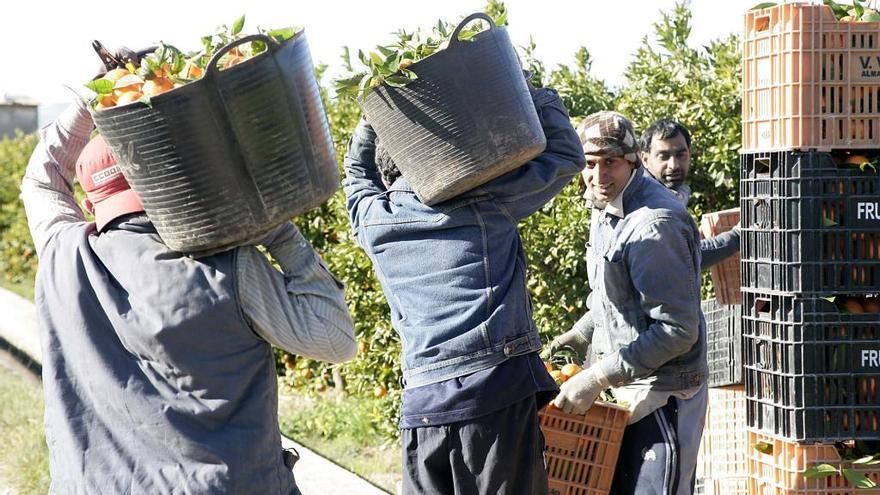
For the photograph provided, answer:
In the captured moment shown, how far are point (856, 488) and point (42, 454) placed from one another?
5.13 metres

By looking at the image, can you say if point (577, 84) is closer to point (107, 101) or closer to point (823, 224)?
point (823, 224)

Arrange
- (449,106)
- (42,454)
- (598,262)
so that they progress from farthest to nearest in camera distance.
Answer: (42,454), (598,262), (449,106)

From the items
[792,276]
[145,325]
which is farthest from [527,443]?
[145,325]

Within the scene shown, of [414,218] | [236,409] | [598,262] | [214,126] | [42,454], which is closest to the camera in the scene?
[214,126]

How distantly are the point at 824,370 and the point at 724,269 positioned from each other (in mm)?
1406

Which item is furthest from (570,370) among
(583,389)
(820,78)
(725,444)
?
(725,444)

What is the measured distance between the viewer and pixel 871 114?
Result: 385 centimetres

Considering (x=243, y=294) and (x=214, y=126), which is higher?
(x=214, y=126)

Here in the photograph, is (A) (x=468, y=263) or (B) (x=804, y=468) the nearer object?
(A) (x=468, y=263)

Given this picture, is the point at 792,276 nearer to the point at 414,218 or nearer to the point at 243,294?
the point at 414,218

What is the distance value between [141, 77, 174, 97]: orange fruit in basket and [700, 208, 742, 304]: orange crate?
305 centimetres

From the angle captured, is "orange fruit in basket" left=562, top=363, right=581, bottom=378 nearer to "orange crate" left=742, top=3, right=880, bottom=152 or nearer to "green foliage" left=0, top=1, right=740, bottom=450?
"orange crate" left=742, top=3, right=880, bottom=152

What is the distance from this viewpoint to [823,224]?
385cm

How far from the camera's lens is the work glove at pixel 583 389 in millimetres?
3863
